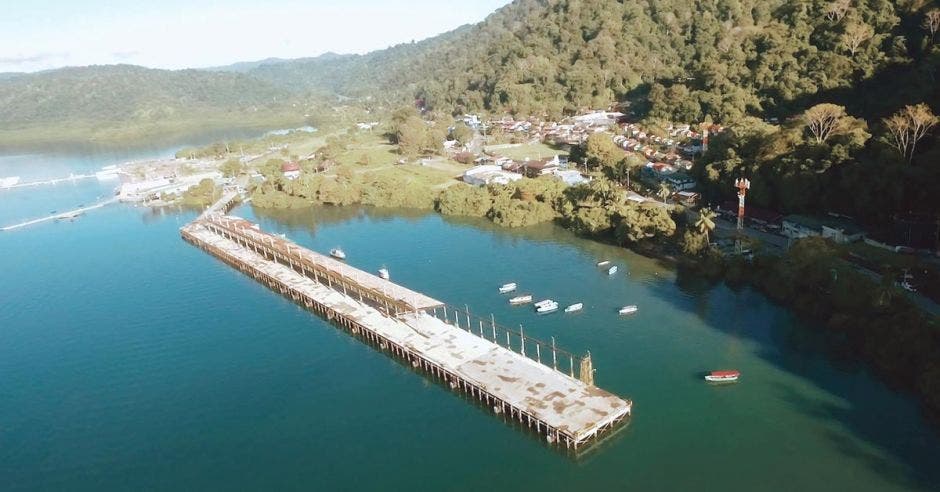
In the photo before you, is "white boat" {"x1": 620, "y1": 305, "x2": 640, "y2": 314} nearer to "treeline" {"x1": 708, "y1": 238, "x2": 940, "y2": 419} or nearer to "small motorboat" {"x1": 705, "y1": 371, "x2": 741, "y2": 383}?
"treeline" {"x1": 708, "y1": 238, "x2": 940, "y2": 419}

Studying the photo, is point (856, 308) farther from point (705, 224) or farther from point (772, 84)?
point (772, 84)

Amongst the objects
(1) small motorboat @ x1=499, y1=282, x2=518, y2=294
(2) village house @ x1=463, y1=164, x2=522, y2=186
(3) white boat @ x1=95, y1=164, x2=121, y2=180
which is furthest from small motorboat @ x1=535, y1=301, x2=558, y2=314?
(3) white boat @ x1=95, y1=164, x2=121, y2=180

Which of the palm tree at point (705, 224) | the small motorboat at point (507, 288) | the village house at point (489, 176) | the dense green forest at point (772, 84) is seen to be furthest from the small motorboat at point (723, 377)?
the village house at point (489, 176)

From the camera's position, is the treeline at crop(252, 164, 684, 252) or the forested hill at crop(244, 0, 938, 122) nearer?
the treeline at crop(252, 164, 684, 252)

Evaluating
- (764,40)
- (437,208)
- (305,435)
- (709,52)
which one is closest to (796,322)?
(305,435)

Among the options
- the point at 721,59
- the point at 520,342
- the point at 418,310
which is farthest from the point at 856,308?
the point at 721,59

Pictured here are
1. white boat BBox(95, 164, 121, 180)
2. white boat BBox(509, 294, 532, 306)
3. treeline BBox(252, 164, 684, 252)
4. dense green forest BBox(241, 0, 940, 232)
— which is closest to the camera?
white boat BBox(509, 294, 532, 306)

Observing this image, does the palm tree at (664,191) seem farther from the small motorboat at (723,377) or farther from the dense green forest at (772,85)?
the small motorboat at (723,377)

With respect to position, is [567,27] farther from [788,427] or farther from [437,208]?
[788,427]
